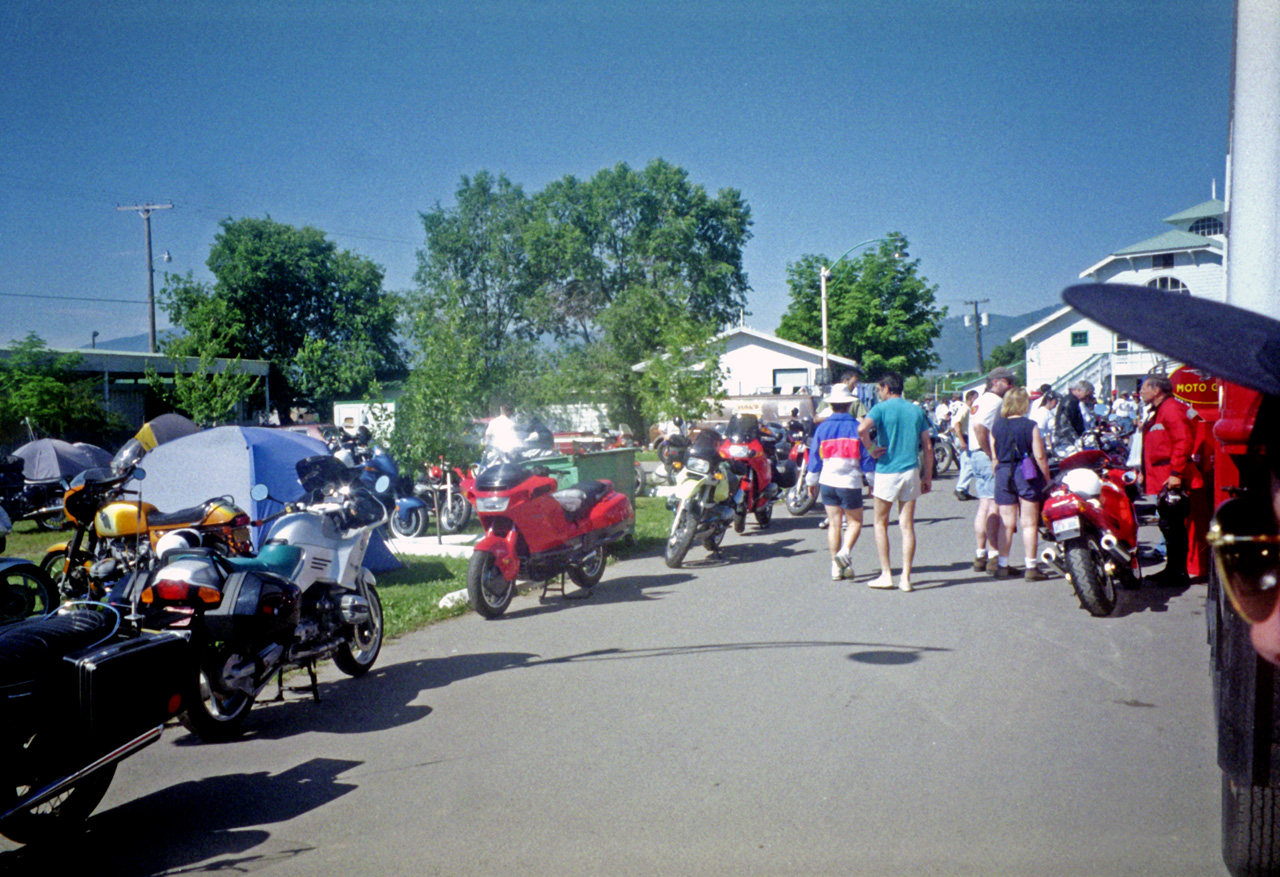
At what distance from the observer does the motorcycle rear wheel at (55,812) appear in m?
3.86

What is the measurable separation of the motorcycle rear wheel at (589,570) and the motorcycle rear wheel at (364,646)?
2742mm

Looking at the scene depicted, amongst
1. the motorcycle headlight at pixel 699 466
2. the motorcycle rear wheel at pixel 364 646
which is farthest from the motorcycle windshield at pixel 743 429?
the motorcycle rear wheel at pixel 364 646

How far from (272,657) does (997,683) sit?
4.20m

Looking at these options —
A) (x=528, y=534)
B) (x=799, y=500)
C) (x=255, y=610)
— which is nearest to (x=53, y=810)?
(x=255, y=610)

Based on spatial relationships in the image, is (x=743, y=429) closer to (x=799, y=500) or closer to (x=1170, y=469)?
(x=799, y=500)

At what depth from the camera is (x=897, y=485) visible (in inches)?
352

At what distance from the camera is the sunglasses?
6.75 ft

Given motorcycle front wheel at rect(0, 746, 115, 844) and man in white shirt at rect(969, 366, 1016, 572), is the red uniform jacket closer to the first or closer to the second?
man in white shirt at rect(969, 366, 1016, 572)

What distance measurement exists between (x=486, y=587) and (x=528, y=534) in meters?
0.69

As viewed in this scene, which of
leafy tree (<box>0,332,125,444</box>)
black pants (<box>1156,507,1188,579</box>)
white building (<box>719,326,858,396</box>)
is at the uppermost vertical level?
white building (<box>719,326,858,396</box>)

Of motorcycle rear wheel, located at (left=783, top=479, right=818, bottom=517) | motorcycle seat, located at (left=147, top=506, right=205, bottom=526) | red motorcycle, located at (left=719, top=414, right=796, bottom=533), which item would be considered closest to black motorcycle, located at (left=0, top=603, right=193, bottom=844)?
motorcycle seat, located at (left=147, top=506, right=205, bottom=526)

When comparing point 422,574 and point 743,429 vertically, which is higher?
point 743,429

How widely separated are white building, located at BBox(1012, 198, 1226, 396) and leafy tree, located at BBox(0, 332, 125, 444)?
120 feet

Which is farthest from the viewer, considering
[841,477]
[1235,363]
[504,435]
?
[504,435]
